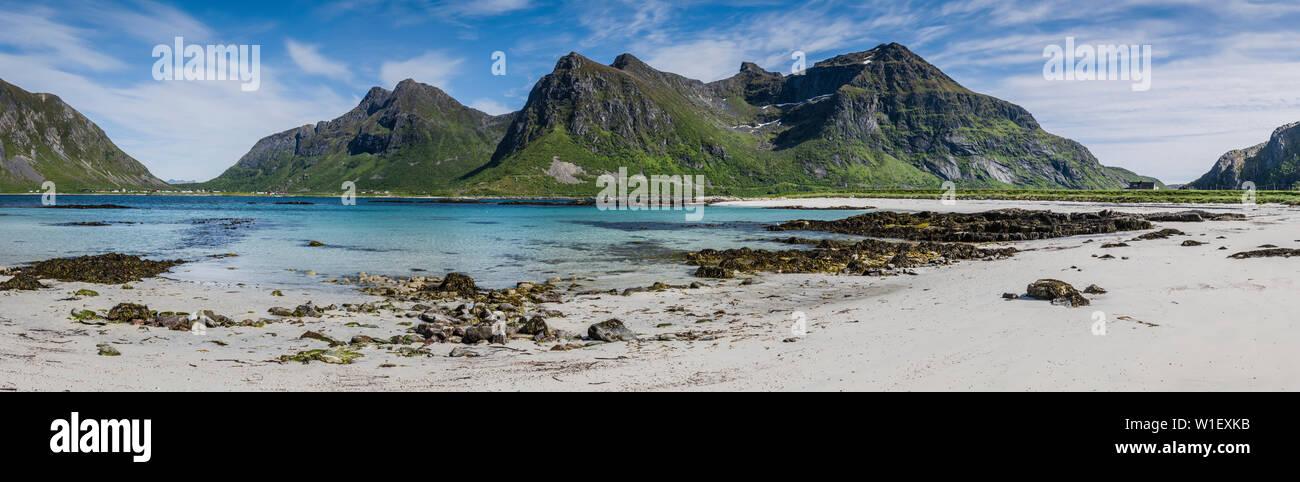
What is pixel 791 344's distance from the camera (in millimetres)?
10922

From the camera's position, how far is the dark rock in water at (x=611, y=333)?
487 inches

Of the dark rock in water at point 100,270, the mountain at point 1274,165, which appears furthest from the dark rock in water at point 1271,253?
the mountain at point 1274,165

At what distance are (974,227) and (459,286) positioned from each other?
39724mm

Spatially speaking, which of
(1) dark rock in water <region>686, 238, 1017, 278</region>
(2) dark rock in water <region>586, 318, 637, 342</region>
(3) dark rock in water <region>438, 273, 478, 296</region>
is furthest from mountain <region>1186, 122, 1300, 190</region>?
(2) dark rock in water <region>586, 318, 637, 342</region>

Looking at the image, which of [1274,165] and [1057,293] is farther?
[1274,165]

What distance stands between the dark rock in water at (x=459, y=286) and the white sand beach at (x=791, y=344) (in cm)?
288

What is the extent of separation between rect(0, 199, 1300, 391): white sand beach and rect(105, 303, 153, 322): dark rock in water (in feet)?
2.00

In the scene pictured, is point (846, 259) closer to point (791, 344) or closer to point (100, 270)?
point (791, 344)

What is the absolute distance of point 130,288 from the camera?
19.4m

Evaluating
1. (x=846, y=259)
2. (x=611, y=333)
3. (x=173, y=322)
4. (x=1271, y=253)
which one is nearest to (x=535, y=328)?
(x=611, y=333)

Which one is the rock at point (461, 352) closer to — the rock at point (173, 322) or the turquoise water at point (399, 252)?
the rock at point (173, 322)
